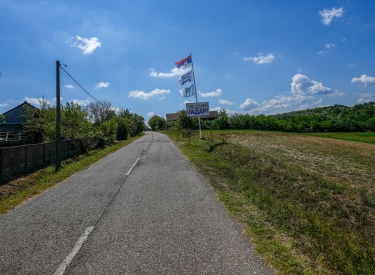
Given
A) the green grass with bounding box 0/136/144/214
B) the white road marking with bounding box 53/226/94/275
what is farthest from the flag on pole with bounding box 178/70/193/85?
the white road marking with bounding box 53/226/94/275

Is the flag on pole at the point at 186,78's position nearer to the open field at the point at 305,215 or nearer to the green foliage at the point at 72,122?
the green foliage at the point at 72,122

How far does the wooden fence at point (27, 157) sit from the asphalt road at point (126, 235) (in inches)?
163

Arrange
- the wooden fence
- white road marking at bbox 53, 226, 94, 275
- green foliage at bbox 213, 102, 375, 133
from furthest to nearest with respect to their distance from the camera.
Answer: green foliage at bbox 213, 102, 375, 133, the wooden fence, white road marking at bbox 53, 226, 94, 275

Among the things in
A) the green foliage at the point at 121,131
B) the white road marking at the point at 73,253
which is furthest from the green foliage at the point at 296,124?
the white road marking at the point at 73,253

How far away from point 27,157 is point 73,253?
33.7 feet

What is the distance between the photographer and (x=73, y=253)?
11.9ft

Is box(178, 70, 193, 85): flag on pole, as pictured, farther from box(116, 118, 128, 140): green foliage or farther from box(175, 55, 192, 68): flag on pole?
box(116, 118, 128, 140): green foliage

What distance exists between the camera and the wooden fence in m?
9.87

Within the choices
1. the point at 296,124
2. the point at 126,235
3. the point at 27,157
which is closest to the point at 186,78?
the point at 27,157

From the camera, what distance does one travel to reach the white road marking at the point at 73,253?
321cm

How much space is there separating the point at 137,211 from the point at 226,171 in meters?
5.66

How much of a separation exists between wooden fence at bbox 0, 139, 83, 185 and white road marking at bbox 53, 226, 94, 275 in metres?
7.31

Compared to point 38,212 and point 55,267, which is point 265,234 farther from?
point 38,212

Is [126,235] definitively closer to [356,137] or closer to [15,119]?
[15,119]
